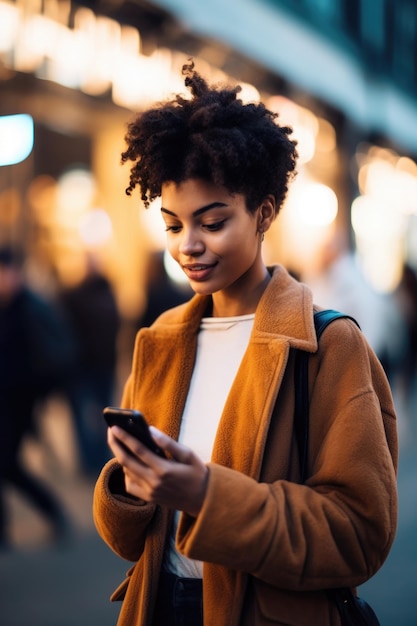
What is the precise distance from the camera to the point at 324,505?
184 centimetres

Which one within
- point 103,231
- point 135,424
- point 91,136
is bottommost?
point 135,424

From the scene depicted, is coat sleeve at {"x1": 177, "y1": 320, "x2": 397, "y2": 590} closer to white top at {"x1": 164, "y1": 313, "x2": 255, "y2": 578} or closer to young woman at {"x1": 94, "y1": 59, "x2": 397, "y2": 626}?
young woman at {"x1": 94, "y1": 59, "x2": 397, "y2": 626}

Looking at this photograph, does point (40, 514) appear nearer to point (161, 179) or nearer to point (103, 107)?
point (161, 179)

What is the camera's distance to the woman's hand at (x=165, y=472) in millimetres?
1736

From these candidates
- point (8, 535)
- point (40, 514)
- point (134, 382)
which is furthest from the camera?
point (40, 514)

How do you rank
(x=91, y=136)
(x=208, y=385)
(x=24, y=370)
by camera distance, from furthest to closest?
(x=91, y=136) → (x=24, y=370) → (x=208, y=385)

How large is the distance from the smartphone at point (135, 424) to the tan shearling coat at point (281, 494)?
14 cm

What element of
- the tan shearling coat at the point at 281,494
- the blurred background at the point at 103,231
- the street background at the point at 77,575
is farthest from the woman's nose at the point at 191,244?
the street background at the point at 77,575

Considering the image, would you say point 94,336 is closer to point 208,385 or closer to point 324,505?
point 208,385

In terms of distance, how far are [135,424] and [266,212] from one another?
0.74 m

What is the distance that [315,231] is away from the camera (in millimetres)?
16094

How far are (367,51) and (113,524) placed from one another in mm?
18104

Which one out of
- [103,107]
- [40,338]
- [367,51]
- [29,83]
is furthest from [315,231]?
[40,338]

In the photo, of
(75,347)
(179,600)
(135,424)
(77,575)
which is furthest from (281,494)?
(75,347)
